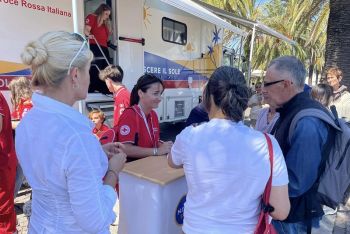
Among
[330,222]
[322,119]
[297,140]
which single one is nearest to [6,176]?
[297,140]

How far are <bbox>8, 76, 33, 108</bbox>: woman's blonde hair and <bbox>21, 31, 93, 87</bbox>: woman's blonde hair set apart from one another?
8.20 feet

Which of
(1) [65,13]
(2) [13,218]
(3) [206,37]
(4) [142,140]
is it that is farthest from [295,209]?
(3) [206,37]

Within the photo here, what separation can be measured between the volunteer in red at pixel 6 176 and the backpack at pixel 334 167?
6.44ft

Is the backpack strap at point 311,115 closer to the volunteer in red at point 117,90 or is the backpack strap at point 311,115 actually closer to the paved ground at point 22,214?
the paved ground at point 22,214

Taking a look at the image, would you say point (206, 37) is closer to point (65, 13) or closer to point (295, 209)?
point (65, 13)

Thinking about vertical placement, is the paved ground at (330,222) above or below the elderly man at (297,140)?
below

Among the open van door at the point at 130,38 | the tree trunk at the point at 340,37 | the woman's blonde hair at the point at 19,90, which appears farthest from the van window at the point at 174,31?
the woman's blonde hair at the point at 19,90

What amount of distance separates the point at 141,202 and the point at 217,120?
0.86 meters

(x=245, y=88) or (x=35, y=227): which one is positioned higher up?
(x=245, y=88)

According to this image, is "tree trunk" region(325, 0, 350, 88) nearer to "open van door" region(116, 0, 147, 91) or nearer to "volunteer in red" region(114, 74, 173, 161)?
"open van door" region(116, 0, 147, 91)

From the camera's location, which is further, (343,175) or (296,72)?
(296,72)

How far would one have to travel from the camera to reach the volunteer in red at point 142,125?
2344 millimetres

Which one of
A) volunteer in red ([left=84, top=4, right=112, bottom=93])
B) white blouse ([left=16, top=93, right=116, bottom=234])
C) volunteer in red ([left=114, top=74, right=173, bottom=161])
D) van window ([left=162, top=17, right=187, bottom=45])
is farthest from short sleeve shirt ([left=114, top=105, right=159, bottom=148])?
van window ([left=162, top=17, right=187, bottom=45])

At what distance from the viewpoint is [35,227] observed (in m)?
1.39
